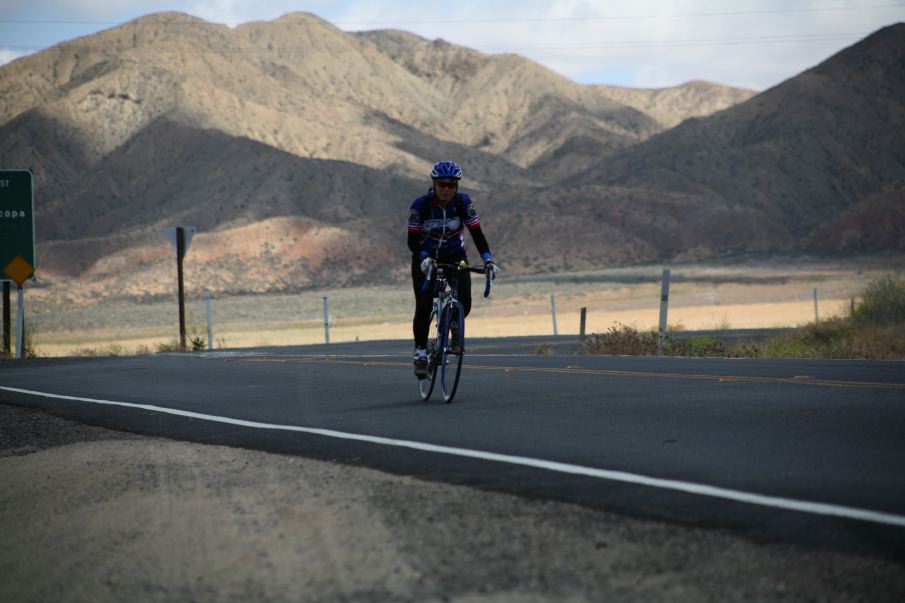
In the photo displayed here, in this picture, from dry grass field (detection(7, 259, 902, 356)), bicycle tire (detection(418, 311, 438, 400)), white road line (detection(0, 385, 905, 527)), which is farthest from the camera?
dry grass field (detection(7, 259, 902, 356))

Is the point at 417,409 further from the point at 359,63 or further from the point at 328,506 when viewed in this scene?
the point at 359,63

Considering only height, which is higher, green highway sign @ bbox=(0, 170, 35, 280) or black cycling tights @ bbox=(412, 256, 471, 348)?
green highway sign @ bbox=(0, 170, 35, 280)

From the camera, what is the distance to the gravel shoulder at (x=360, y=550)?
529 centimetres

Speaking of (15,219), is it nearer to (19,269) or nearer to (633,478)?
(19,269)

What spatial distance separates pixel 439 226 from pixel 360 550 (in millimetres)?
6288

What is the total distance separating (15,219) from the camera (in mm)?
29734

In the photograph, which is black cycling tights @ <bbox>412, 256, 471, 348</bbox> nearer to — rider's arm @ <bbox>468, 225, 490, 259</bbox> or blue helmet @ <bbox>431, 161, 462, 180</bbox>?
rider's arm @ <bbox>468, 225, 490, 259</bbox>

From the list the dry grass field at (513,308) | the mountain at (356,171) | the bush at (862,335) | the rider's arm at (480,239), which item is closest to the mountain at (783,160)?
the mountain at (356,171)

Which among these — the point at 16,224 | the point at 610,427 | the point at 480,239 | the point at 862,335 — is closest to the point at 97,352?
the point at 16,224

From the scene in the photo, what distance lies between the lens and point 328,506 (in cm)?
716

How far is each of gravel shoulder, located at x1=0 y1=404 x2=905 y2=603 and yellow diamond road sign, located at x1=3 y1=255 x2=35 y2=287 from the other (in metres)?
21.9

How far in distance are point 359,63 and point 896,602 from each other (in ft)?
558

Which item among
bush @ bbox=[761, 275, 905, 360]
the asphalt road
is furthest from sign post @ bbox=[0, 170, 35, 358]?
bush @ bbox=[761, 275, 905, 360]

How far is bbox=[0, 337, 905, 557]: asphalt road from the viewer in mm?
6785
